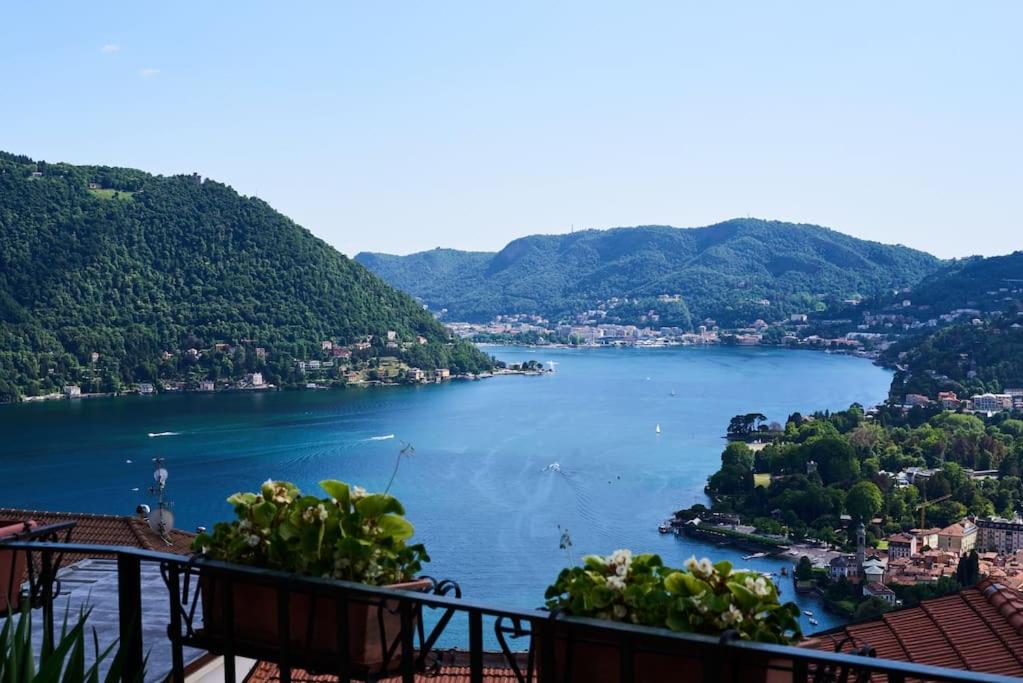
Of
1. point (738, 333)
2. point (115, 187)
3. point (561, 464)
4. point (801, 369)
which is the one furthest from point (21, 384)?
point (738, 333)

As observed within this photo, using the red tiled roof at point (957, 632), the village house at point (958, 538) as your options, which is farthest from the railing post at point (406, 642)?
the village house at point (958, 538)

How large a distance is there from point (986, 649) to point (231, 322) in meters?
55.9

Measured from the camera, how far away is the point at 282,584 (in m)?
1.27

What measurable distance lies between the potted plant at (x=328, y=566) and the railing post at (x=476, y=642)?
0.14 m

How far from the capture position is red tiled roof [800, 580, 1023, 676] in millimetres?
2408

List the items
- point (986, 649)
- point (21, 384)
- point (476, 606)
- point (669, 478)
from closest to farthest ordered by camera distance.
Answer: point (476, 606), point (986, 649), point (669, 478), point (21, 384)

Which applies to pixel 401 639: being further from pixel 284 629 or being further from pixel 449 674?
pixel 449 674

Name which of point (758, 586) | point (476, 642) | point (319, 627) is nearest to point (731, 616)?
point (758, 586)

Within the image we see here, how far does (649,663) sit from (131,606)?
709mm

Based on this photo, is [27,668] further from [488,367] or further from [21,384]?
[488,367]

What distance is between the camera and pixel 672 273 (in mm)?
115688

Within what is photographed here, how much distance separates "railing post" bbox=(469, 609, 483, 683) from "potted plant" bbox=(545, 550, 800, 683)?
0.27ft

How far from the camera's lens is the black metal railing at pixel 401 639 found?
1.04 m

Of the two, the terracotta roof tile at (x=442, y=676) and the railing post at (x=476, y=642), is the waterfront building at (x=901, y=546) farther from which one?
the railing post at (x=476, y=642)
